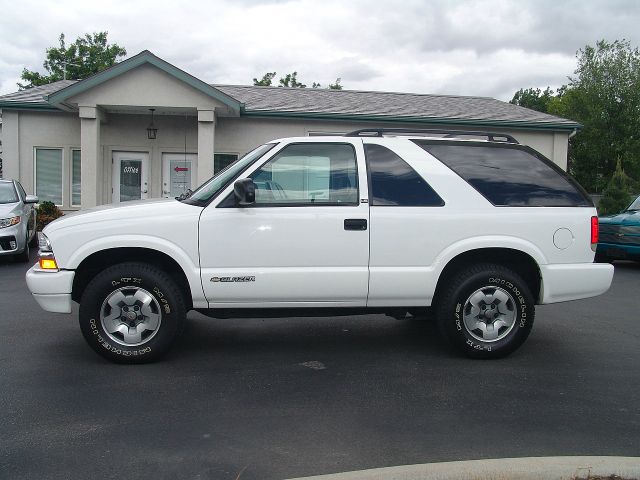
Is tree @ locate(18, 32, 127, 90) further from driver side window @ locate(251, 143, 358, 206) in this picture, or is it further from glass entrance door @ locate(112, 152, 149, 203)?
driver side window @ locate(251, 143, 358, 206)

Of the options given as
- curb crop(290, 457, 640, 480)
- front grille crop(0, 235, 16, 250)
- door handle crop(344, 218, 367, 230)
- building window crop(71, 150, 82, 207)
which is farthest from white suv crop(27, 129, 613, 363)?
building window crop(71, 150, 82, 207)

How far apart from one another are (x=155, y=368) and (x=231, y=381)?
74 centimetres

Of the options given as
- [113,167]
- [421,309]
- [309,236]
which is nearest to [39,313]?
[309,236]

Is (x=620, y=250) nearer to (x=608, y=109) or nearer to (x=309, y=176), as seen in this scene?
(x=309, y=176)

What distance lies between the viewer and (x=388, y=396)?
15.2ft

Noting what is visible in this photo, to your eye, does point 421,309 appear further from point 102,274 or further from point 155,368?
point 102,274

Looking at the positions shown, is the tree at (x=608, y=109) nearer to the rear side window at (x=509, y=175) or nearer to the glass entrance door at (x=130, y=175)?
the glass entrance door at (x=130, y=175)

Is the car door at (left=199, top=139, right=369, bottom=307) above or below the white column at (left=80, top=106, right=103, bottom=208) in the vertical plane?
below

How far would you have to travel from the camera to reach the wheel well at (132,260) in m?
5.29

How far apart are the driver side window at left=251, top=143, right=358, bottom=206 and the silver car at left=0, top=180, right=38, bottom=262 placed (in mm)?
7571

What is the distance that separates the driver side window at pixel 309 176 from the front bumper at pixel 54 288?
1.67 m

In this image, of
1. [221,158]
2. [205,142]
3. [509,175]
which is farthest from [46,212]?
[509,175]

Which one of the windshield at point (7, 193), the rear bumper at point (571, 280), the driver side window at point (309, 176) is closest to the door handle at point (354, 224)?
the driver side window at point (309, 176)

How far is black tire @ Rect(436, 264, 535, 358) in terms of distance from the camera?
5406mm
